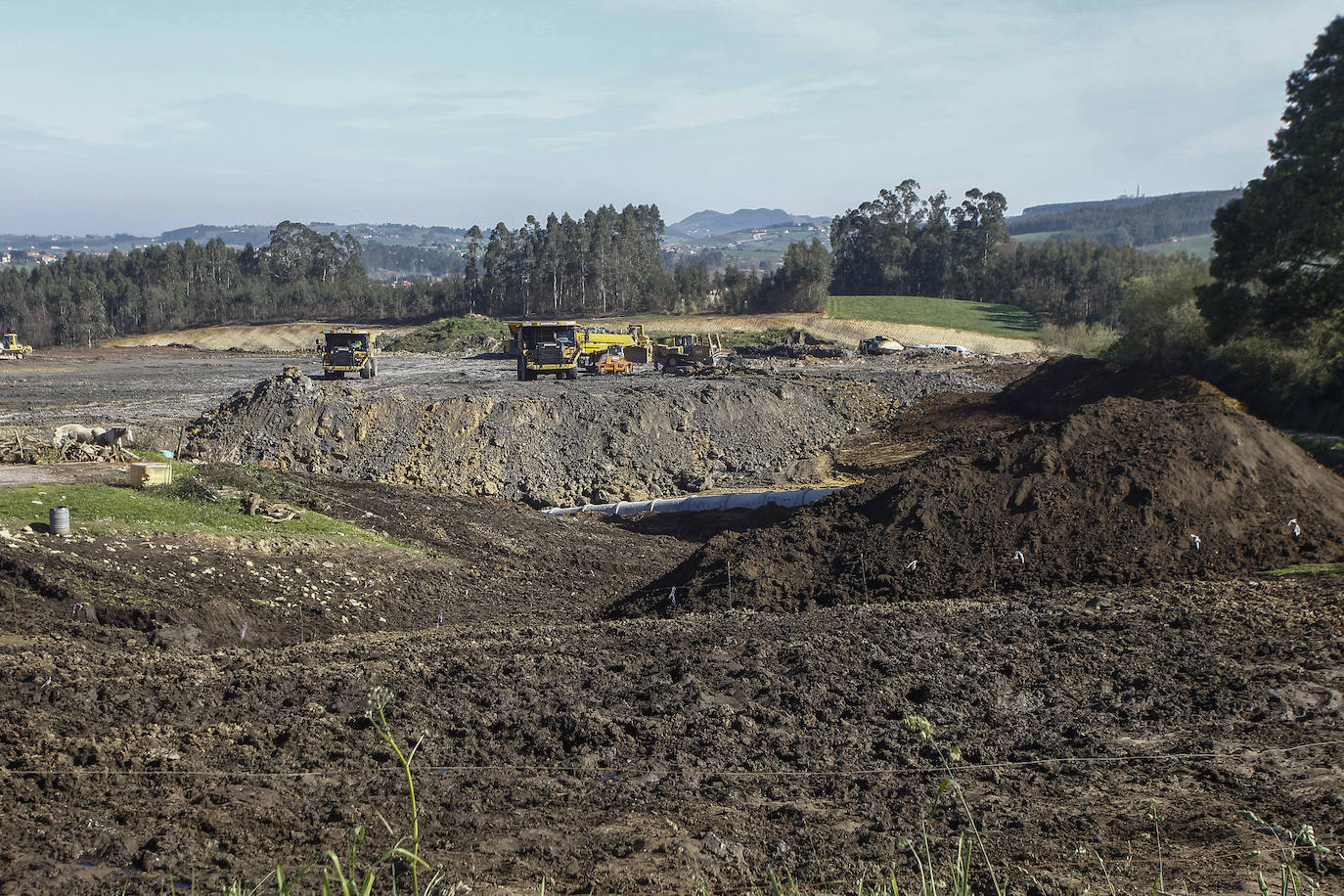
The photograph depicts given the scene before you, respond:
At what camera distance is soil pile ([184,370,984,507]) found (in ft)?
88.1

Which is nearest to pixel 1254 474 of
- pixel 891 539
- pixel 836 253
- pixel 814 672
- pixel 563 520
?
pixel 891 539

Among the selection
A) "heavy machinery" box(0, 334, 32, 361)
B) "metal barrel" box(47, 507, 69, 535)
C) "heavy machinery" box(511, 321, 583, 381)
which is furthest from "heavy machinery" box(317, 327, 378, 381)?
"heavy machinery" box(0, 334, 32, 361)

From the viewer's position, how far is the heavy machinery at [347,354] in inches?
1650

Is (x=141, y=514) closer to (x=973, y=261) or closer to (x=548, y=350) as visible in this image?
(x=548, y=350)

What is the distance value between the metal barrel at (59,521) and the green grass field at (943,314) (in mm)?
69540

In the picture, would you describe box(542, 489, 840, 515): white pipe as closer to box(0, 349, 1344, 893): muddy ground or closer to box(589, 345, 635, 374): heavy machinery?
box(0, 349, 1344, 893): muddy ground

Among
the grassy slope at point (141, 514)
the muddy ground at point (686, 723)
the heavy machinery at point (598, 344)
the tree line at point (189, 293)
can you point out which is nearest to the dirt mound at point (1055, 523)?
the muddy ground at point (686, 723)

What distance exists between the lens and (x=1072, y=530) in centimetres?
1458

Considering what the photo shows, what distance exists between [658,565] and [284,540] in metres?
6.93

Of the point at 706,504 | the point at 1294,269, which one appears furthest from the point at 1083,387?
the point at 706,504

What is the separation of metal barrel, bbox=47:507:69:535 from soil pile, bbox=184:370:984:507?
11.6 metres

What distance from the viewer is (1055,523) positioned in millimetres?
14758

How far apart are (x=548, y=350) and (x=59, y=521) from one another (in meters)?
27.6

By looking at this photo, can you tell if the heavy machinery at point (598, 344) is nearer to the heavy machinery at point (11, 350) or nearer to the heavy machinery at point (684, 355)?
the heavy machinery at point (684, 355)
